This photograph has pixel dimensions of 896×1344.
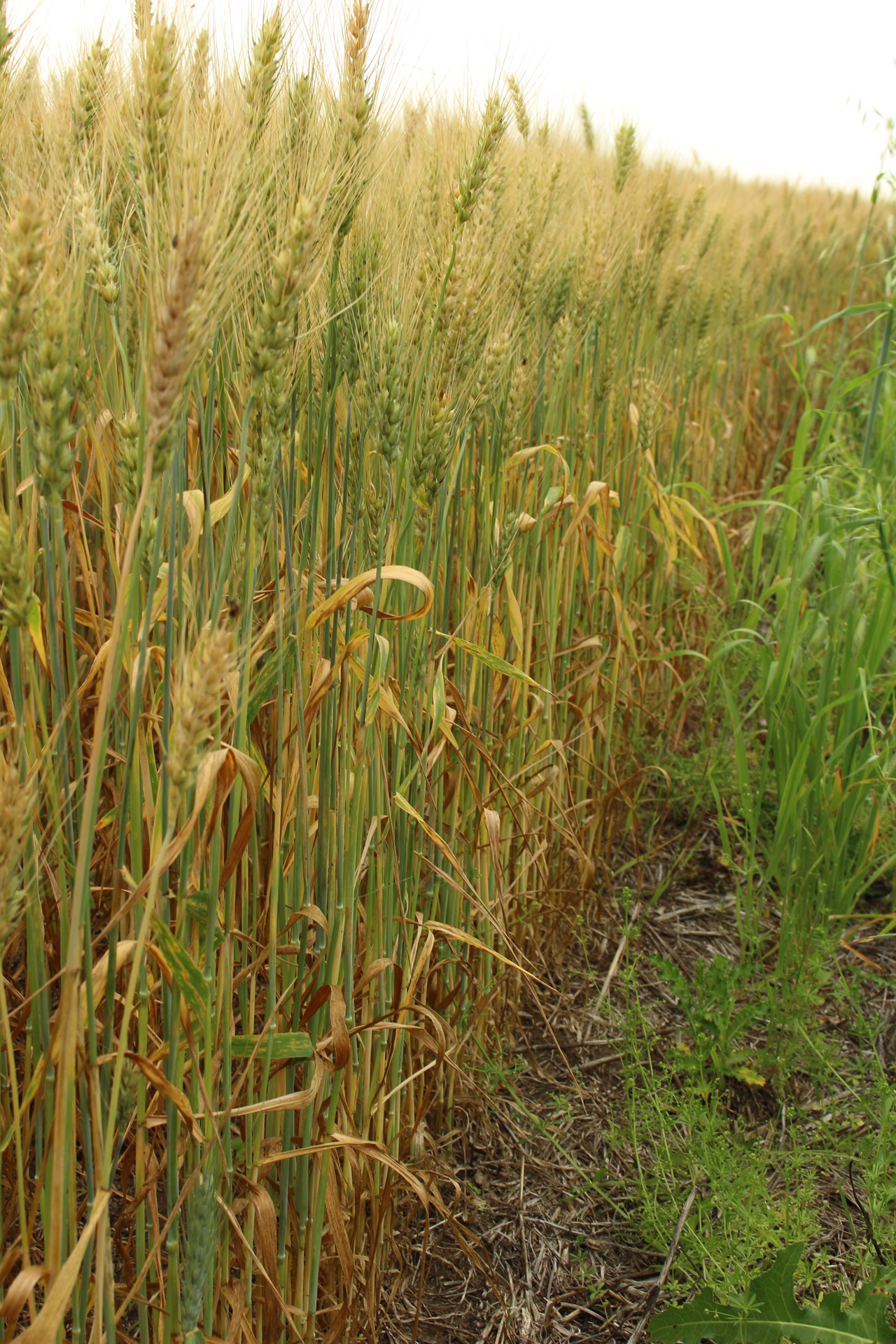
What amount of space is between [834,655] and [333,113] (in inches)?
50.2

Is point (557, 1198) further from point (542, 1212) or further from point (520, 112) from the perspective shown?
point (520, 112)

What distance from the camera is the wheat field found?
0.64 meters

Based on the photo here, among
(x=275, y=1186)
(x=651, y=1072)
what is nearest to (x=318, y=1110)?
(x=275, y=1186)

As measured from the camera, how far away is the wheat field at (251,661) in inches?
25.1

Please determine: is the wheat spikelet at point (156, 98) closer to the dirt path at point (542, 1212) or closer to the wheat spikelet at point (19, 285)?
the wheat spikelet at point (19, 285)

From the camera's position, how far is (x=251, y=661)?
850 millimetres

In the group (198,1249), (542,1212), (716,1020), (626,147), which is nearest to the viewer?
(198,1249)

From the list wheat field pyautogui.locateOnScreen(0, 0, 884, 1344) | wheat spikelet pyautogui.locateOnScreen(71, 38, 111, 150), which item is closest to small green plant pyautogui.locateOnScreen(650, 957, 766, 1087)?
wheat field pyautogui.locateOnScreen(0, 0, 884, 1344)

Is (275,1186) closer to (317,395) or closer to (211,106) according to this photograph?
(317,395)

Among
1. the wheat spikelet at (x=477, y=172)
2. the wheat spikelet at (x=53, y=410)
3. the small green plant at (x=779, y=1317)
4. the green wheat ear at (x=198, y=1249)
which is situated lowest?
the small green plant at (x=779, y=1317)

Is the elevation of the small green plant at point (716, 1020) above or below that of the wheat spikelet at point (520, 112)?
below

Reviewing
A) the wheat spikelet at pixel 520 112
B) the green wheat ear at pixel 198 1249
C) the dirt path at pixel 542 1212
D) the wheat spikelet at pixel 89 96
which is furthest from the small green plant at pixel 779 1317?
the wheat spikelet at pixel 520 112

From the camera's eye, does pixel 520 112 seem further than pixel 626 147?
No

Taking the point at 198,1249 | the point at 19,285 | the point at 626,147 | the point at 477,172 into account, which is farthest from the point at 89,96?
the point at 626,147
